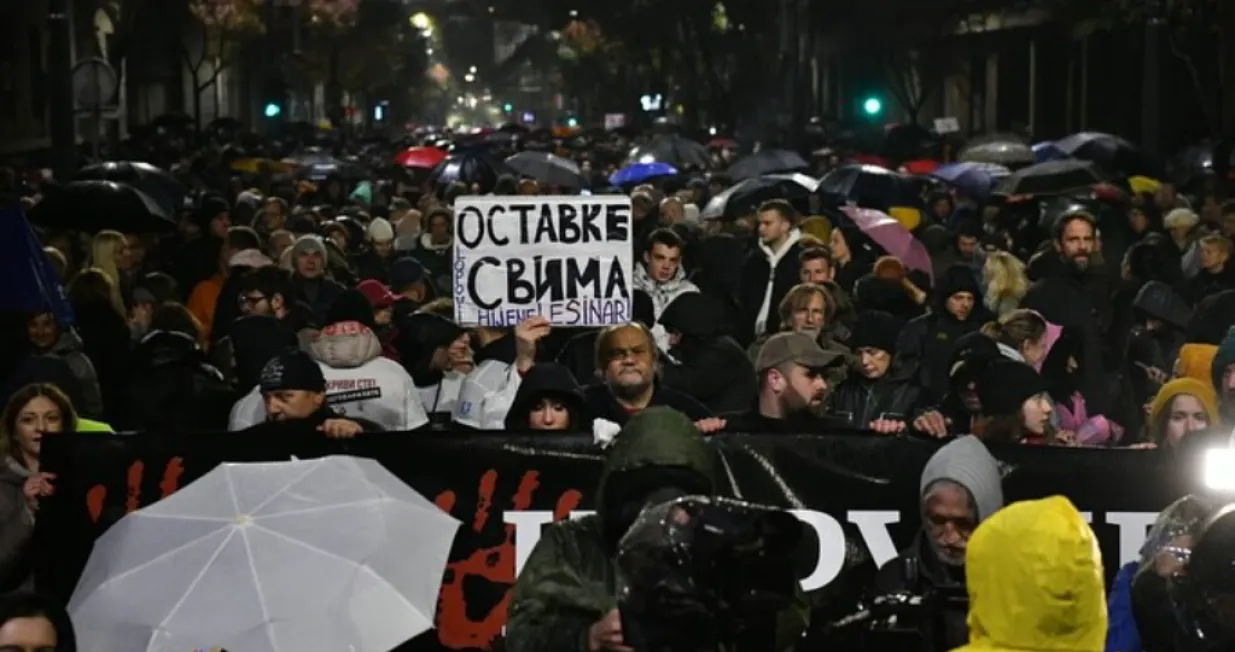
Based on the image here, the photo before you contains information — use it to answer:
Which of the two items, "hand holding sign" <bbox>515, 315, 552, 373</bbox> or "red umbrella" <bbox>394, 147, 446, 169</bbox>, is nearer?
"hand holding sign" <bbox>515, 315, 552, 373</bbox>

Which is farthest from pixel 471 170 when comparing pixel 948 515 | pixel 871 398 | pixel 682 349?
pixel 948 515

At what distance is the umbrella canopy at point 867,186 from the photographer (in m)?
21.7

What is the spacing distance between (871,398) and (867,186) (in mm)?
11576

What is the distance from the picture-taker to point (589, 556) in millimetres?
5176

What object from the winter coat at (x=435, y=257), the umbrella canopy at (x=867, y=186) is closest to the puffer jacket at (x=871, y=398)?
the winter coat at (x=435, y=257)

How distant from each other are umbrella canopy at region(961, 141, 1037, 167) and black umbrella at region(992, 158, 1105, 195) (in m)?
6.36

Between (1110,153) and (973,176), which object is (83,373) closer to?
(973,176)

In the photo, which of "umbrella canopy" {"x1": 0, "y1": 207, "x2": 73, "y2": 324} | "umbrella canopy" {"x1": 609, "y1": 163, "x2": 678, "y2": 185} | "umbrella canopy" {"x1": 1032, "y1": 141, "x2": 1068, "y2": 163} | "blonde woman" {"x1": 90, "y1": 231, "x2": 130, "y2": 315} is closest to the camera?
"umbrella canopy" {"x1": 0, "y1": 207, "x2": 73, "y2": 324}

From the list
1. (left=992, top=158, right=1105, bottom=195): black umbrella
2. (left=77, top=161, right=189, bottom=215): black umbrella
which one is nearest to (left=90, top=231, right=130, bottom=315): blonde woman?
(left=77, top=161, right=189, bottom=215): black umbrella

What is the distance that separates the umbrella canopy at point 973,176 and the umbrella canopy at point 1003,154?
150cm

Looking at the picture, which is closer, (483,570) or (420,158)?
(483,570)

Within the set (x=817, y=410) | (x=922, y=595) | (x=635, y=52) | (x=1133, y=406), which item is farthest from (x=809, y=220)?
(x=635, y=52)

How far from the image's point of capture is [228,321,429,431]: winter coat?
385 inches

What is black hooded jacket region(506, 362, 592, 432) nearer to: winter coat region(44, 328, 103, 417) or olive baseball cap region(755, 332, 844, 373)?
olive baseball cap region(755, 332, 844, 373)
